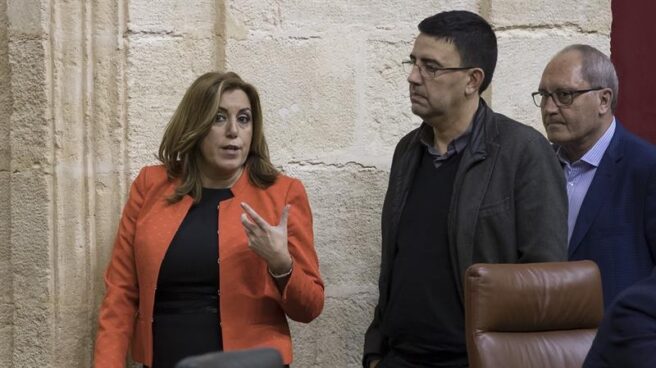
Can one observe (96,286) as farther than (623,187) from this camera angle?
Yes

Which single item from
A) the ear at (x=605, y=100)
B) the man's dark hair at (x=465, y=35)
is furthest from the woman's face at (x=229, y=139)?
the ear at (x=605, y=100)

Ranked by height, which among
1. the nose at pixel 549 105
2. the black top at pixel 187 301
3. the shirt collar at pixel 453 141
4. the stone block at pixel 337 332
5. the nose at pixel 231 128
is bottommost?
the stone block at pixel 337 332

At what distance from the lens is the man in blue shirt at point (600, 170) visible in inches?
161

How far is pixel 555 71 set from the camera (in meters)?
4.41

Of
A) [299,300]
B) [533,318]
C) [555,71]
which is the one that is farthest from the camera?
[555,71]

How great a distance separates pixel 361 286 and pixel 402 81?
28.6 inches

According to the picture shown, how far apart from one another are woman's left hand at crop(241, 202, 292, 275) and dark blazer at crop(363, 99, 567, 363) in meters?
0.48

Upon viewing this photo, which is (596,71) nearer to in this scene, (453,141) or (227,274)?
(453,141)

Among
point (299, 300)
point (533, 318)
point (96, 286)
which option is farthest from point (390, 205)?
point (96, 286)

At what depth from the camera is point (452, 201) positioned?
3.95 meters

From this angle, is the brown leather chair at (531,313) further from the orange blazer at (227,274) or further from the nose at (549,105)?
the nose at (549,105)

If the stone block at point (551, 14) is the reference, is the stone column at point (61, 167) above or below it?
below

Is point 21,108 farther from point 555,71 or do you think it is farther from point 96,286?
point 555,71

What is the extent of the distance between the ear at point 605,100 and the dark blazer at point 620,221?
181 millimetres
